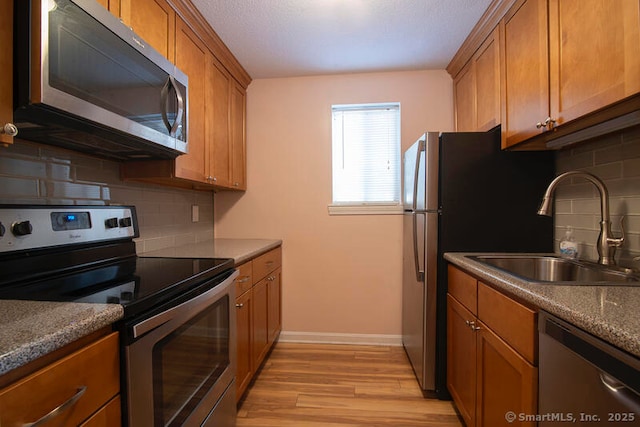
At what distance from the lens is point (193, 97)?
1708 mm

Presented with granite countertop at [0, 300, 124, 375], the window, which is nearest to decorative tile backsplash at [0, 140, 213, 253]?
granite countertop at [0, 300, 124, 375]

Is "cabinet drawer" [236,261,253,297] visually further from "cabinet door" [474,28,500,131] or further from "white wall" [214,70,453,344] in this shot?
"cabinet door" [474,28,500,131]

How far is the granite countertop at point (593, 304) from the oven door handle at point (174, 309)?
1105mm

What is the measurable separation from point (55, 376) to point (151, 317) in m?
0.24

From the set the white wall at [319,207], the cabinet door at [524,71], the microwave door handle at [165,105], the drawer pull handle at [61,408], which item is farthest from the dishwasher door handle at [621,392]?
the white wall at [319,207]

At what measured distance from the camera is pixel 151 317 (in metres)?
0.81

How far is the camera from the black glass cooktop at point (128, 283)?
810 millimetres

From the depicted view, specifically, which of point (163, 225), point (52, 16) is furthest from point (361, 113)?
point (52, 16)

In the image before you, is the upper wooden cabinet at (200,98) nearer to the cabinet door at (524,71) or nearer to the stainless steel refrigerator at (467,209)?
the stainless steel refrigerator at (467,209)

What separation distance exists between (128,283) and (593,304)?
1417mm

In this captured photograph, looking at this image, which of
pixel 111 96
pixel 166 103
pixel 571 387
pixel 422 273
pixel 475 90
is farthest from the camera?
pixel 475 90

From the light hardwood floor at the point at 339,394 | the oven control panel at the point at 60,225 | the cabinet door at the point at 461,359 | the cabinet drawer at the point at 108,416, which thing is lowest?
the light hardwood floor at the point at 339,394

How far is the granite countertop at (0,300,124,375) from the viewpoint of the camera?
1.65 feet

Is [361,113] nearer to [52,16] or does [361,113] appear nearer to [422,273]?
[422,273]
